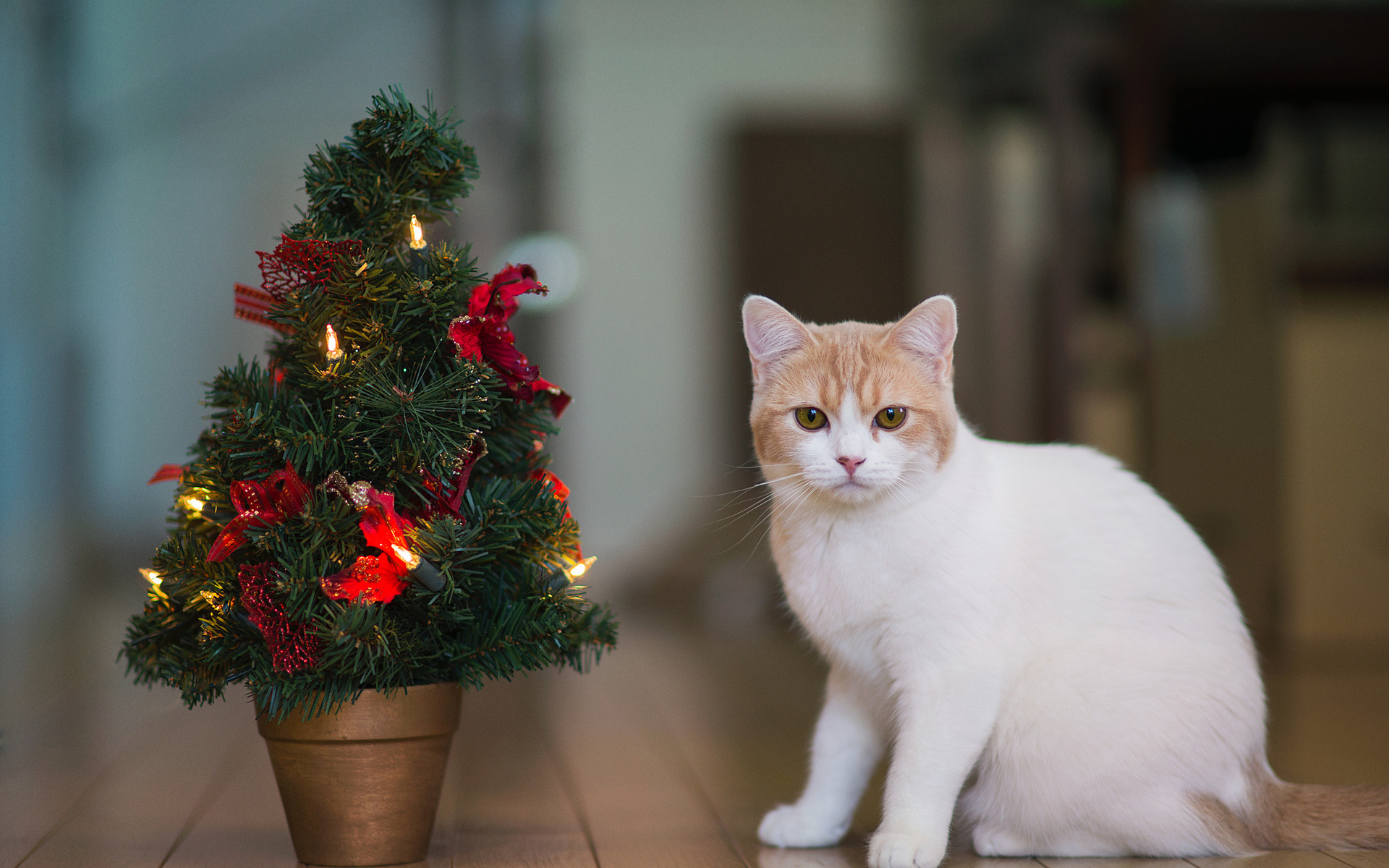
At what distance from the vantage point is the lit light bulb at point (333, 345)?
1.11 m

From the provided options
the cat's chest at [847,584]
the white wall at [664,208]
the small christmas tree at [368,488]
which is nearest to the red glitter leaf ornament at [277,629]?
the small christmas tree at [368,488]

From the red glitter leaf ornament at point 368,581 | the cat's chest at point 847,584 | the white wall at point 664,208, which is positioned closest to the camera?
the red glitter leaf ornament at point 368,581

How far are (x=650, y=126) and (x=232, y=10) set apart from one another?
1511 mm

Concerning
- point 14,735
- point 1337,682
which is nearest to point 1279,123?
point 1337,682

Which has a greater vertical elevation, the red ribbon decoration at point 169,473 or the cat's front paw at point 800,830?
the red ribbon decoration at point 169,473

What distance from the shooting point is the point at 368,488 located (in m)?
1.08

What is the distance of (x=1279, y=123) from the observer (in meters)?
3.43

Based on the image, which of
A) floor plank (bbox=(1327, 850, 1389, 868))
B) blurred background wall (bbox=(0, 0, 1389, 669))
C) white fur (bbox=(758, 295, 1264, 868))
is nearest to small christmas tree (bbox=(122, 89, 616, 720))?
white fur (bbox=(758, 295, 1264, 868))

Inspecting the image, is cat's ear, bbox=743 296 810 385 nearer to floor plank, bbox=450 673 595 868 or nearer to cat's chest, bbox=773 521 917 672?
cat's chest, bbox=773 521 917 672

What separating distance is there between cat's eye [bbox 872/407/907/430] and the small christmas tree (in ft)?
1.12

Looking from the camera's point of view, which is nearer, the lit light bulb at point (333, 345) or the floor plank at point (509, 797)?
the lit light bulb at point (333, 345)

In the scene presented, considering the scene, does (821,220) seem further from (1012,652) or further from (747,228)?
(1012,652)

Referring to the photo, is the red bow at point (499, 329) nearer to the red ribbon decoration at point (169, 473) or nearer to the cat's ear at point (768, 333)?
the cat's ear at point (768, 333)

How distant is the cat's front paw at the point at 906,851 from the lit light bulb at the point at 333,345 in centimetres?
72
